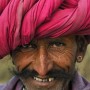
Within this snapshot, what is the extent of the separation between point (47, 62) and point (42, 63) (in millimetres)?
57

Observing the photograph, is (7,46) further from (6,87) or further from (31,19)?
(6,87)

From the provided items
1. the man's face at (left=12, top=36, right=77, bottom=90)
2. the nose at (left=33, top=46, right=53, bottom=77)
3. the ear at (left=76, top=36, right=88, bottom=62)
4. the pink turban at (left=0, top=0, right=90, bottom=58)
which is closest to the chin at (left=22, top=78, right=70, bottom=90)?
the man's face at (left=12, top=36, right=77, bottom=90)

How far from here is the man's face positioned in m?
4.65

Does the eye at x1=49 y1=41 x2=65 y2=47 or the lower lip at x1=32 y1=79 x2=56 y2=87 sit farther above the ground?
the eye at x1=49 y1=41 x2=65 y2=47

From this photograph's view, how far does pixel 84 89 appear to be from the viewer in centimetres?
497

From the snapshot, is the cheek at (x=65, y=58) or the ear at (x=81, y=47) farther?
the ear at (x=81, y=47)

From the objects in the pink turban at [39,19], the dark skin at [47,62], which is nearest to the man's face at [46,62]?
the dark skin at [47,62]

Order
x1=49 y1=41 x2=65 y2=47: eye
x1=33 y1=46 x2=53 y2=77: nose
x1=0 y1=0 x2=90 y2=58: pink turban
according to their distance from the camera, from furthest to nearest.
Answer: x1=49 y1=41 x2=65 y2=47: eye, x1=33 y1=46 x2=53 y2=77: nose, x1=0 y1=0 x2=90 y2=58: pink turban

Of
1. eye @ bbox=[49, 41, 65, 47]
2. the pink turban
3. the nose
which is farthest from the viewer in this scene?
eye @ bbox=[49, 41, 65, 47]

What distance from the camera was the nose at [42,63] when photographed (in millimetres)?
4598

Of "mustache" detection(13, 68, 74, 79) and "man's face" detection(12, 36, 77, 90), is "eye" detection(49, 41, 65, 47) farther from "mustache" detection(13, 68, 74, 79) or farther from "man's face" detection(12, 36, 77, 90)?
"mustache" detection(13, 68, 74, 79)

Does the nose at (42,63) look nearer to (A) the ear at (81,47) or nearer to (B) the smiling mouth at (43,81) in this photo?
(B) the smiling mouth at (43,81)

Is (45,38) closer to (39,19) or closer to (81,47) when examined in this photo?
(39,19)

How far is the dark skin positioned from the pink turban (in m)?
0.17
